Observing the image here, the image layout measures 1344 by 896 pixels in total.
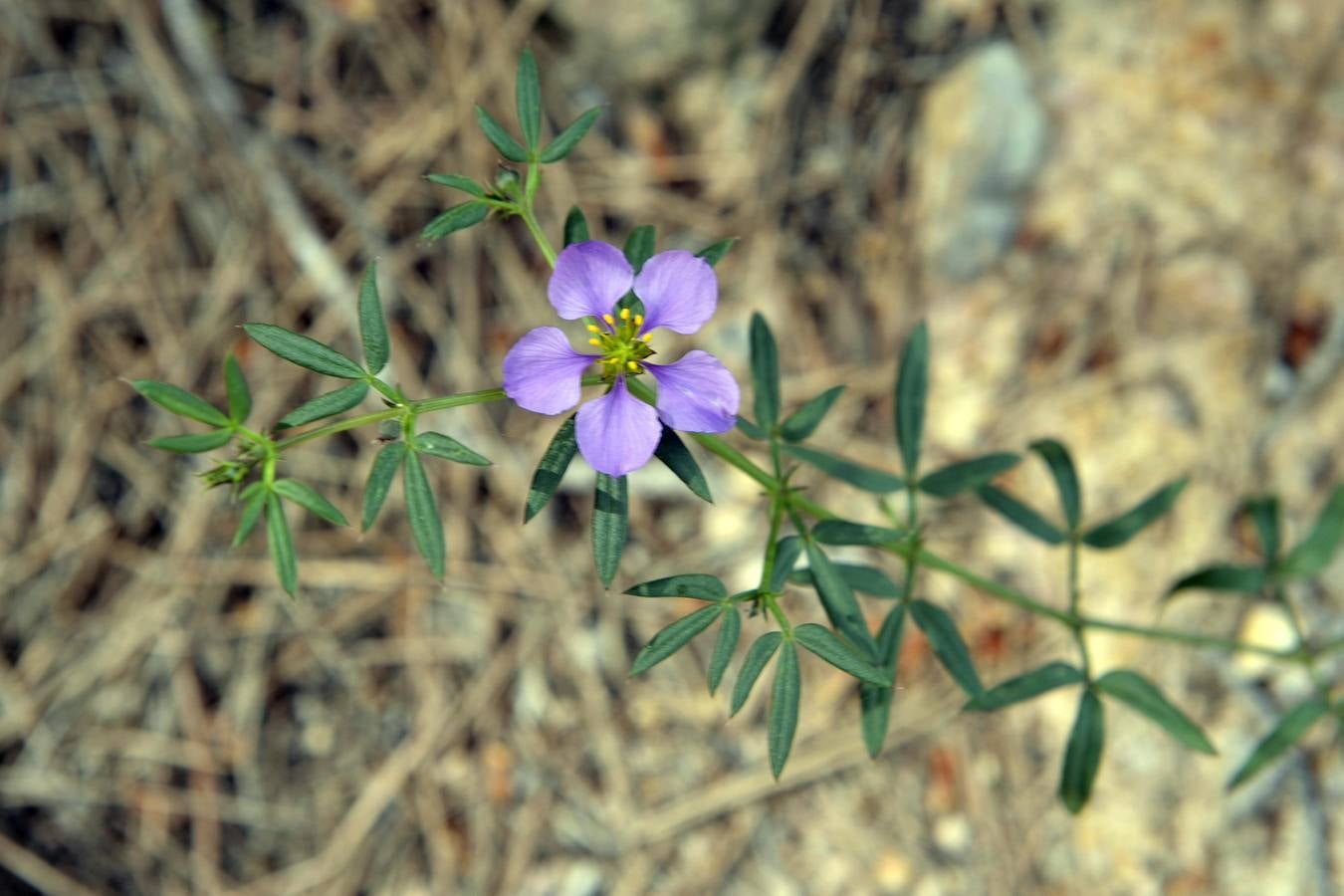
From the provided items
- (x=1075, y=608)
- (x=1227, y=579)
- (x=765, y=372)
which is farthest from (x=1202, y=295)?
(x=765, y=372)

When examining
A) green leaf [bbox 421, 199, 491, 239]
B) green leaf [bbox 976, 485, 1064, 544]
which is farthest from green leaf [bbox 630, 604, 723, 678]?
green leaf [bbox 976, 485, 1064, 544]

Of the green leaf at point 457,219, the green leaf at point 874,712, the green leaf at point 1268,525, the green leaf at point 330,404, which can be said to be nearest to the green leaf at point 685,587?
the green leaf at point 874,712

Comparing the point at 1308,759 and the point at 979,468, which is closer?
the point at 979,468

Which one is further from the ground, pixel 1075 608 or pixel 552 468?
pixel 1075 608

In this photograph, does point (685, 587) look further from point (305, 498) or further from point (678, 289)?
point (305, 498)

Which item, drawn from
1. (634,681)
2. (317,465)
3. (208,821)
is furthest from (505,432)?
(208,821)

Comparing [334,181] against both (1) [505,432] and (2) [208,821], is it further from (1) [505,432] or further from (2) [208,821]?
(2) [208,821]

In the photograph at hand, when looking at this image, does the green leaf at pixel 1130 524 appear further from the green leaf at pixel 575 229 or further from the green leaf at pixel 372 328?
the green leaf at pixel 372 328
